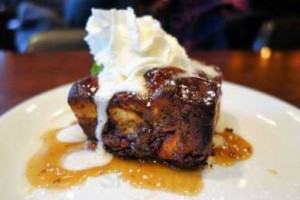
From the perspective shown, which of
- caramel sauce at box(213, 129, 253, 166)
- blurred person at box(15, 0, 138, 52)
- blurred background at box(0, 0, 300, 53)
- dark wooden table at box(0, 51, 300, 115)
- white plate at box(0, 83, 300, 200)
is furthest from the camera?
blurred person at box(15, 0, 138, 52)

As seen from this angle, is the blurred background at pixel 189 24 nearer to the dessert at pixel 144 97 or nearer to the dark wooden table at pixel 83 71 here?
the dark wooden table at pixel 83 71

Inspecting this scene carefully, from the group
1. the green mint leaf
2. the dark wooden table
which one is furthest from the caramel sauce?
the green mint leaf

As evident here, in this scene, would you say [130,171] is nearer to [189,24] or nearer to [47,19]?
[189,24]

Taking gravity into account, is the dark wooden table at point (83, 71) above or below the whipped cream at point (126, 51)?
below

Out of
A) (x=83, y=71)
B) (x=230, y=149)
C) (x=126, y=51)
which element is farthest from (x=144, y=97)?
(x=83, y=71)

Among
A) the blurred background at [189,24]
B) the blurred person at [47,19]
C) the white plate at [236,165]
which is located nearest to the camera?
the white plate at [236,165]

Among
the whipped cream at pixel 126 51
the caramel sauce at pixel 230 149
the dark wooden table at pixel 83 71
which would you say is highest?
the whipped cream at pixel 126 51

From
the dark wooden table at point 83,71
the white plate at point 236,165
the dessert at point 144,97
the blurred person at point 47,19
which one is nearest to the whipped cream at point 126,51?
the dessert at point 144,97

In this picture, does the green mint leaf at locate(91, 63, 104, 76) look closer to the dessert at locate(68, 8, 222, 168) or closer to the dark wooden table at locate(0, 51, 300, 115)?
the dessert at locate(68, 8, 222, 168)
